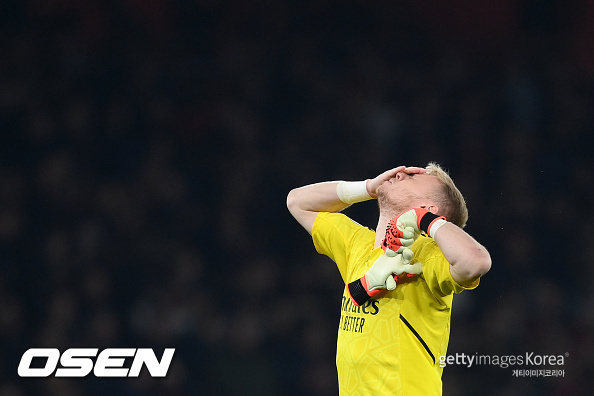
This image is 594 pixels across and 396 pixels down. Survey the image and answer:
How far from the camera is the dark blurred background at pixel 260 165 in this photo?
4.62 metres

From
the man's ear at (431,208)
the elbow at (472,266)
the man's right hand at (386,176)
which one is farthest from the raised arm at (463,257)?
the man's right hand at (386,176)

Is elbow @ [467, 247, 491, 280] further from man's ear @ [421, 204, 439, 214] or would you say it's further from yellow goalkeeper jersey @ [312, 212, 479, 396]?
man's ear @ [421, 204, 439, 214]

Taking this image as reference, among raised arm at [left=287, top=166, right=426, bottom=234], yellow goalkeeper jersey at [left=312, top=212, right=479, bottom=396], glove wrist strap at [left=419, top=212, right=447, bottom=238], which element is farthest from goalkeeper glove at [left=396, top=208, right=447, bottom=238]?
raised arm at [left=287, top=166, right=426, bottom=234]

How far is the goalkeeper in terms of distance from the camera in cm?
194

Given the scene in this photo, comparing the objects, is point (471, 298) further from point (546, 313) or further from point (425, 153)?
point (425, 153)

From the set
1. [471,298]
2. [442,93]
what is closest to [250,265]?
[471,298]

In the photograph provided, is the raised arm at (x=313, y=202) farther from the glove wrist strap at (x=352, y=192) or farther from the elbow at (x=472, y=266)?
the elbow at (x=472, y=266)

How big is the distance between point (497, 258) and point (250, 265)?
5.58ft

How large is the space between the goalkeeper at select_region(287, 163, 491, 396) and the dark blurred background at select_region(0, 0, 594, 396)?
2462 mm

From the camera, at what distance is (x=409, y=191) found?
7.26ft

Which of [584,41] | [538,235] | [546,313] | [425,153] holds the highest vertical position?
[584,41]

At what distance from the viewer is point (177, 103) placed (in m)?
5.21

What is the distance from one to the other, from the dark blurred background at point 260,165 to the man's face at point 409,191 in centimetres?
257

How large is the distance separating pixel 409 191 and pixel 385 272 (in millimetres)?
308
